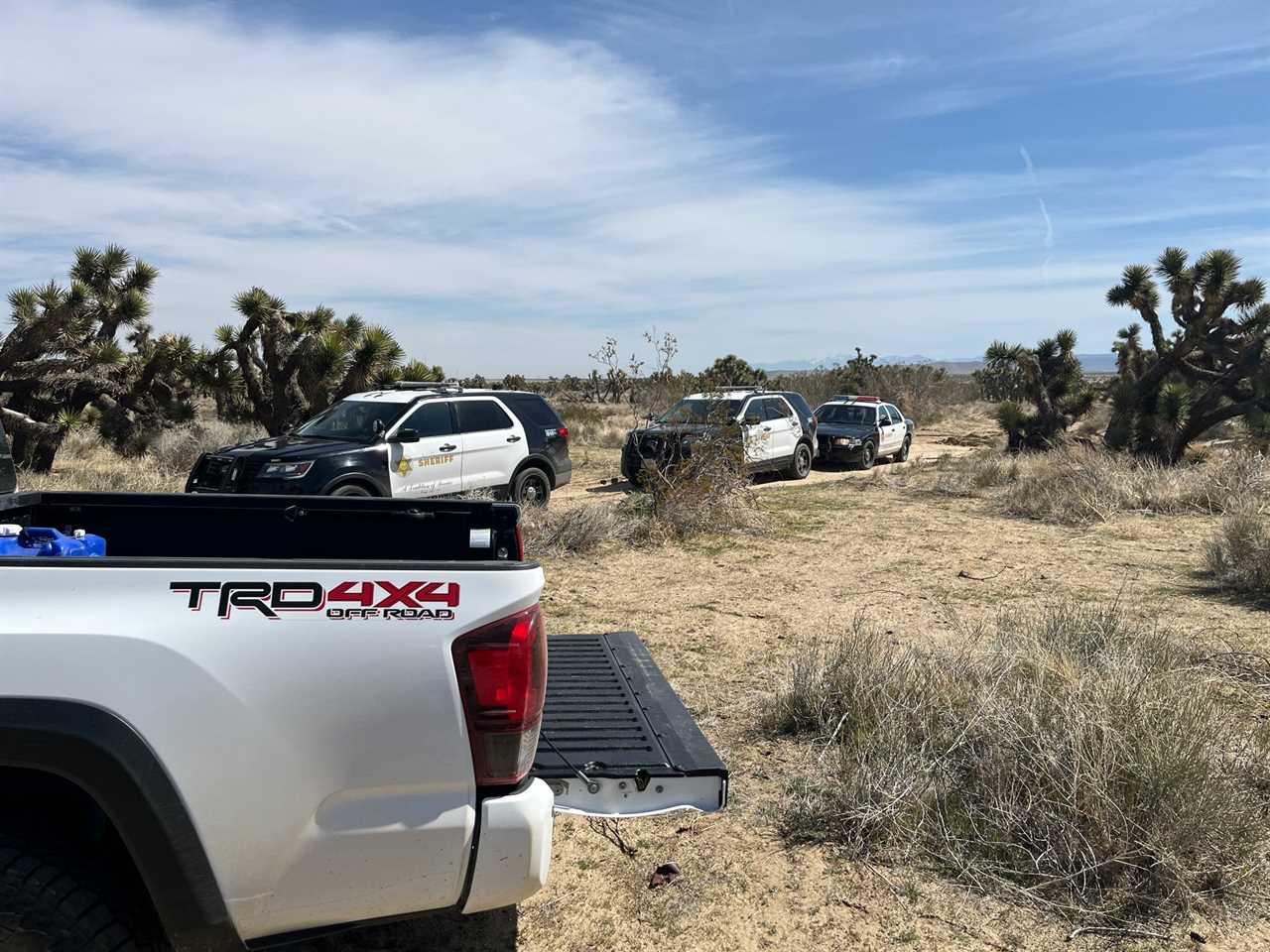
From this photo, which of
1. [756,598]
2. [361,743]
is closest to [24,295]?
[756,598]

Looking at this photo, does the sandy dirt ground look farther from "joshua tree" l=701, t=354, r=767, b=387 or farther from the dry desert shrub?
"joshua tree" l=701, t=354, r=767, b=387

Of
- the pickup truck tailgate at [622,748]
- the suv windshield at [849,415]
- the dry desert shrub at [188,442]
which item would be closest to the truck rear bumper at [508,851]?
the pickup truck tailgate at [622,748]

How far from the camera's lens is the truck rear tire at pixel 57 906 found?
2.05 m

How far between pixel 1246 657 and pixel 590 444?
21.2m

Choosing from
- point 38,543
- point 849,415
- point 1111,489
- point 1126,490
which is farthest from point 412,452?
point 849,415

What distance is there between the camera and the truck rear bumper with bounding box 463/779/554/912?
2.27 meters

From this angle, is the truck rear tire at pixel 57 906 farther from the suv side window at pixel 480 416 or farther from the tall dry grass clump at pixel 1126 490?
the tall dry grass clump at pixel 1126 490

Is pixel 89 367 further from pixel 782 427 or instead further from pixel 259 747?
pixel 259 747

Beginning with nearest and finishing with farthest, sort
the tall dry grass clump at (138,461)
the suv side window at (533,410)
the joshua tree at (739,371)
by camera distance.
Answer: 1. the suv side window at (533,410)
2. the tall dry grass clump at (138,461)
3. the joshua tree at (739,371)

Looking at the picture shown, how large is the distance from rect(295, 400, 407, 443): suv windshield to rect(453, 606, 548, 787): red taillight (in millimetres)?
8948

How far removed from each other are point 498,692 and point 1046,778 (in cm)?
264

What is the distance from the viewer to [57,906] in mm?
2074

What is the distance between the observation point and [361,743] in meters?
2.17

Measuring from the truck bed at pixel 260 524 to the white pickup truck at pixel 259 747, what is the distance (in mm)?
1331
